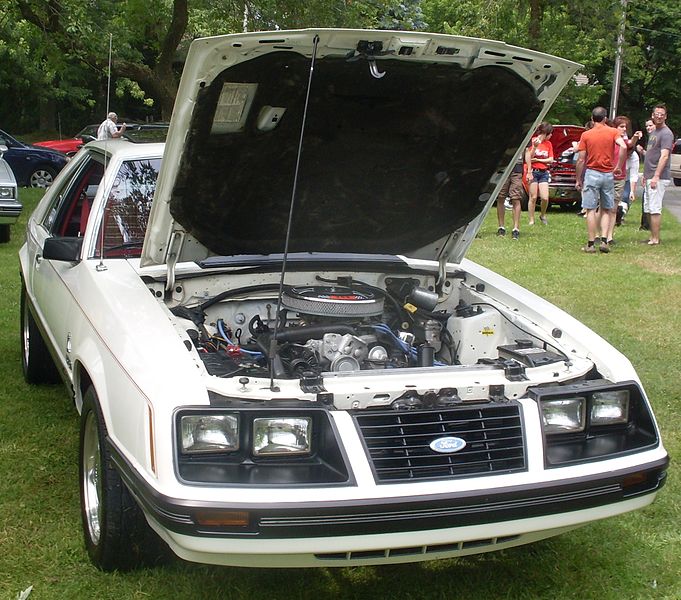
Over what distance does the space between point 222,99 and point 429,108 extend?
36.9 inches

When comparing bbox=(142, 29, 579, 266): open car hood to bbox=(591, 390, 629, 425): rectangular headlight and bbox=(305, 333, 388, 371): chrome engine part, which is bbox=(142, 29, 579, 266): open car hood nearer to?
bbox=(305, 333, 388, 371): chrome engine part

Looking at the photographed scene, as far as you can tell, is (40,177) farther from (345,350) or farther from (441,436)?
(441,436)

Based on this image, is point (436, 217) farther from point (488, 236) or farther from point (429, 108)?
point (488, 236)

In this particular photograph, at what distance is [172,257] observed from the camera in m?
4.05

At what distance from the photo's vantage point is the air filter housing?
3961mm

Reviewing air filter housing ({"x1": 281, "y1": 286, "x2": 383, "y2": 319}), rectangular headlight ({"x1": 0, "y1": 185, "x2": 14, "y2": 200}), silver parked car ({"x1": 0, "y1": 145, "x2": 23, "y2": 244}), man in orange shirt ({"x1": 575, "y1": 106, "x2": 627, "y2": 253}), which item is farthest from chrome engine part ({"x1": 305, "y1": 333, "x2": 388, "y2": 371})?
rectangular headlight ({"x1": 0, "y1": 185, "x2": 14, "y2": 200})

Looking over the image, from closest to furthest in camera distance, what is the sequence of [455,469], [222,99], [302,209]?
[455,469], [222,99], [302,209]

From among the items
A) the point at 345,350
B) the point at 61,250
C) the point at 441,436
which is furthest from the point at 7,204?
the point at 441,436

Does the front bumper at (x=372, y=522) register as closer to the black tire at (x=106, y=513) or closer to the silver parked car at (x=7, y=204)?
the black tire at (x=106, y=513)

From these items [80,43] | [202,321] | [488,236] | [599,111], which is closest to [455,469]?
[202,321]

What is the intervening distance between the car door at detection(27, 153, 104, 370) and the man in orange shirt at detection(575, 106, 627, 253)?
7.83 m

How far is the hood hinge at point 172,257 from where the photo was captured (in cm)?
402

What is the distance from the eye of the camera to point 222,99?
138 inches

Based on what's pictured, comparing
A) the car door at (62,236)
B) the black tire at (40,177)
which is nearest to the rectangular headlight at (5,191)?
the car door at (62,236)
